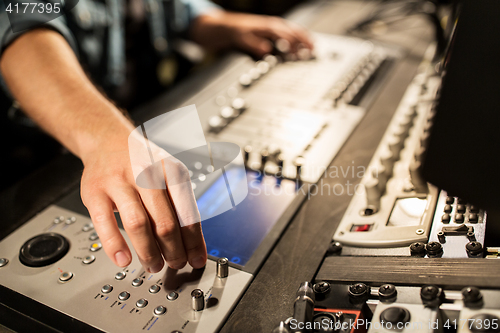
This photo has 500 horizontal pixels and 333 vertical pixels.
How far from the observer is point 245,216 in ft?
2.48

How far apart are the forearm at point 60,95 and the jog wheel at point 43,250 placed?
160mm

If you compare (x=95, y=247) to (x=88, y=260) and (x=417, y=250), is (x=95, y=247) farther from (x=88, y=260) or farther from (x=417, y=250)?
(x=417, y=250)

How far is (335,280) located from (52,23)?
2.99 ft

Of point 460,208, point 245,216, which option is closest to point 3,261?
point 245,216

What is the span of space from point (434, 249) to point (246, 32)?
A: 1218mm

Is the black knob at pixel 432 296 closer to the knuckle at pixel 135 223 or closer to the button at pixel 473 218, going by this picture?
the button at pixel 473 218

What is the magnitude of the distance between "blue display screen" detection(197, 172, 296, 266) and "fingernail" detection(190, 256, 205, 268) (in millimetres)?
49

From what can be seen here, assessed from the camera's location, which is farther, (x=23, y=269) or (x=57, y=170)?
(x=57, y=170)

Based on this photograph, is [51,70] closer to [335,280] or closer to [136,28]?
[335,280]

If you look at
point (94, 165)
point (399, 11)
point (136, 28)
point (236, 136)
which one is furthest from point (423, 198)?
point (136, 28)

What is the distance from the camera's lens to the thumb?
1.48 metres

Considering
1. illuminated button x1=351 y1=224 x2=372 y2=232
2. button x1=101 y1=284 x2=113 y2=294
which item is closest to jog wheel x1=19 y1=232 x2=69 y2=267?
button x1=101 y1=284 x2=113 y2=294

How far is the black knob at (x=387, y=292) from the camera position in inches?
21.4

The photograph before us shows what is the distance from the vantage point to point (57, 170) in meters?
0.91
